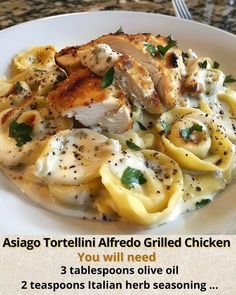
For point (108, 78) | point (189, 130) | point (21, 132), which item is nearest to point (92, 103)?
point (108, 78)

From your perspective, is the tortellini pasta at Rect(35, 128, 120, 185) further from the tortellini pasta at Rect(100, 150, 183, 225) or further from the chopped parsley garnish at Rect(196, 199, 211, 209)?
the chopped parsley garnish at Rect(196, 199, 211, 209)

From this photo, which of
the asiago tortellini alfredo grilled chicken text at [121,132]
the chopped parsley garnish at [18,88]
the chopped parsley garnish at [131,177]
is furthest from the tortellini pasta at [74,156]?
the chopped parsley garnish at [18,88]

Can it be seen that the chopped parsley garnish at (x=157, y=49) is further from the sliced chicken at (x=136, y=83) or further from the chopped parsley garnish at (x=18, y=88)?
the chopped parsley garnish at (x=18, y=88)

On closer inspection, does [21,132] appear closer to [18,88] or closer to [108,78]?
[18,88]

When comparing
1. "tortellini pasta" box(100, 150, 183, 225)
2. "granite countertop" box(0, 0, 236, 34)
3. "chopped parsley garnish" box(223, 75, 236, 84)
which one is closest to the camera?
"tortellini pasta" box(100, 150, 183, 225)

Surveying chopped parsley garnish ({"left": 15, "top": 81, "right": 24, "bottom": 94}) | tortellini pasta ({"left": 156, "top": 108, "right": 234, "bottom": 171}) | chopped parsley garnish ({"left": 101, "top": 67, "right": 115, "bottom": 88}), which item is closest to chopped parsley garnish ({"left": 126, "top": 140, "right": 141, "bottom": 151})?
tortellini pasta ({"left": 156, "top": 108, "right": 234, "bottom": 171})

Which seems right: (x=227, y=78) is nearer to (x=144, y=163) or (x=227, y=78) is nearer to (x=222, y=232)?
(x=144, y=163)

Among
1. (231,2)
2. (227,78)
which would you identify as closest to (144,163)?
(227,78)
